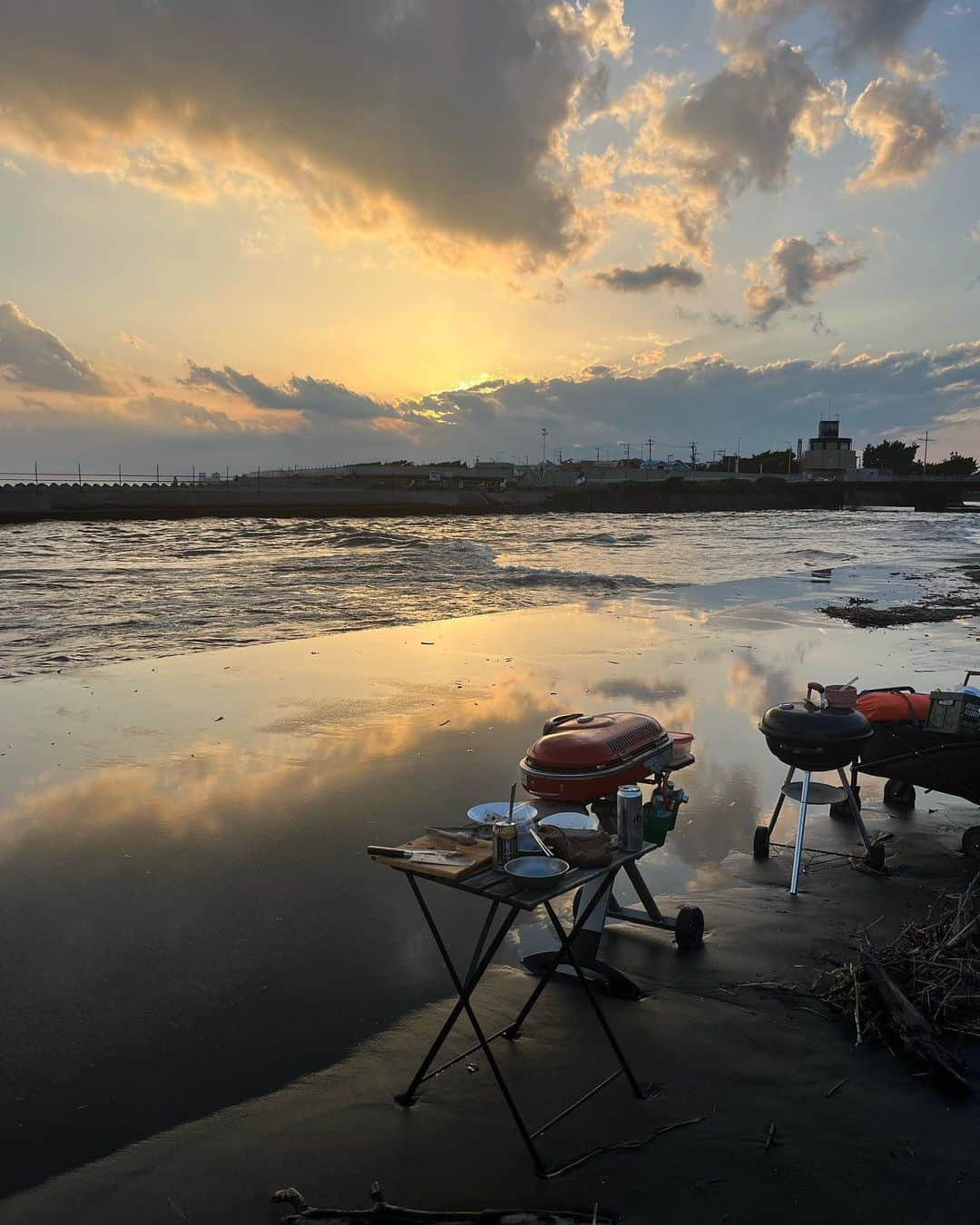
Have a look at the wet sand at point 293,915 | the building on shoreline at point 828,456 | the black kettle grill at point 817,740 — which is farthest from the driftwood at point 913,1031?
the building on shoreline at point 828,456

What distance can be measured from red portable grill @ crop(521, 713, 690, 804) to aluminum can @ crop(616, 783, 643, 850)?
1.94 ft

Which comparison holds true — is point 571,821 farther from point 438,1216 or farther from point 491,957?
point 438,1216

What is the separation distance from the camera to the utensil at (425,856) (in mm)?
3498

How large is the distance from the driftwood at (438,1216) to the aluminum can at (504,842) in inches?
45.8

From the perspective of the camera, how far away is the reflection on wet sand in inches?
148

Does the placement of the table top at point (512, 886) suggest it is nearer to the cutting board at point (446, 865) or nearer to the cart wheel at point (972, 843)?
the cutting board at point (446, 865)

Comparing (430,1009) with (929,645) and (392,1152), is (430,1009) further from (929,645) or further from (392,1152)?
(929,645)

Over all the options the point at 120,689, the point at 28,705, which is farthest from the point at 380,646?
the point at 28,705

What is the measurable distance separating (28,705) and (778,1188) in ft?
30.9

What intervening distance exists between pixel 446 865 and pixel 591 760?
1.36 metres

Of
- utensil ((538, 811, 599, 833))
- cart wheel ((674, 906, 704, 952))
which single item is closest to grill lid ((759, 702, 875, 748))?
cart wheel ((674, 906, 704, 952))

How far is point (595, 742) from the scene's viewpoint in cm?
464

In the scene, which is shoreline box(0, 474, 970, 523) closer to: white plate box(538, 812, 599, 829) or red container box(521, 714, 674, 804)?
red container box(521, 714, 674, 804)

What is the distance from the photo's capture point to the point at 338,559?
31828 mm
